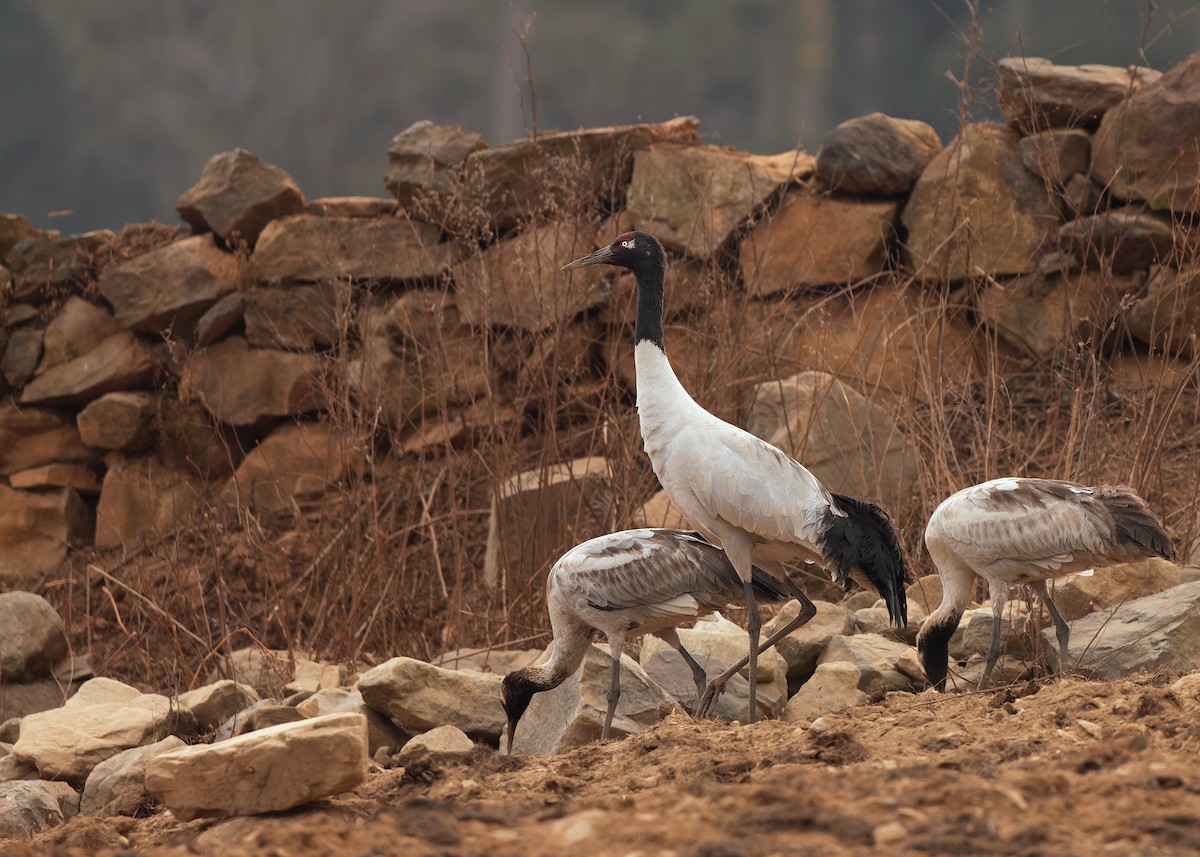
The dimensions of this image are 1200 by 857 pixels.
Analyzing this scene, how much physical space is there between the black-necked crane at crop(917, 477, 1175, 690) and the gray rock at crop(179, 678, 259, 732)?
2.80 metres

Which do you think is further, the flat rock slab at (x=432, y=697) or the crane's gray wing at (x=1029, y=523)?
the flat rock slab at (x=432, y=697)

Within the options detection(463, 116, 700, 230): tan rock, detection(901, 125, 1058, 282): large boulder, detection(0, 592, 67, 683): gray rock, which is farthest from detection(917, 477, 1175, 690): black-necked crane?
detection(463, 116, 700, 230): tan rock

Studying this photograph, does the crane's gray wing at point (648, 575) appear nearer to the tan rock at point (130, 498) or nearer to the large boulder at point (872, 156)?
the large boulder at point (872, 156)

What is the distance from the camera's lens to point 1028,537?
484cm

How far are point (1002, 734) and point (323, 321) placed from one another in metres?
7.77

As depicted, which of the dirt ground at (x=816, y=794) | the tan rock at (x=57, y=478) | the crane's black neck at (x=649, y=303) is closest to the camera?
the dirt ground at (x=816, y=794)

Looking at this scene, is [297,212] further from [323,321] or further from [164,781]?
[164,781]

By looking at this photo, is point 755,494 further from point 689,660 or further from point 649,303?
point 649,303

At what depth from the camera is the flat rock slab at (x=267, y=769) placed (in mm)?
3326

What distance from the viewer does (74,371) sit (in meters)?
11.1

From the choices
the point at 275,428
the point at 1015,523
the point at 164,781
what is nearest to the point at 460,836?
the point at 164,781

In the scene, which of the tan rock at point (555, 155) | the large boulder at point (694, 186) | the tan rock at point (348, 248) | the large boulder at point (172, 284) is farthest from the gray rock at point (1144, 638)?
the large boulder at point (172, 284)

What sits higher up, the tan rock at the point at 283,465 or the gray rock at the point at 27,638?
the tan rock at the point at 283,465

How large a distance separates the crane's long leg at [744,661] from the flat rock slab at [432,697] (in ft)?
2.65
